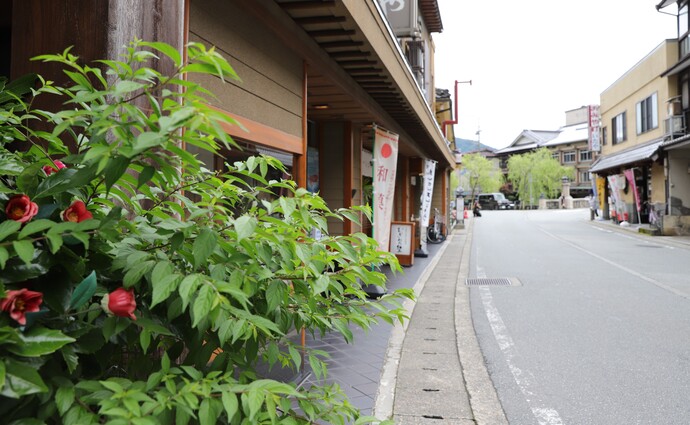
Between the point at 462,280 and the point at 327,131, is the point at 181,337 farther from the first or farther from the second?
the point at 462,280

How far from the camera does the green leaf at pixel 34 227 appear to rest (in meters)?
1.17

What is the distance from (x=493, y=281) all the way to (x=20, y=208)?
1092 cm

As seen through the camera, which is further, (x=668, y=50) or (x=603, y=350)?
(x=668, y=50)

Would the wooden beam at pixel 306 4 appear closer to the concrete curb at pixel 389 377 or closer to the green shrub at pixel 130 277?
the concrete curb at pixel 389 377

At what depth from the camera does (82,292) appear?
1.29 metres

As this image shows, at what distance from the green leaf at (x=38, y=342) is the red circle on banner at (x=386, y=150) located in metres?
7.85

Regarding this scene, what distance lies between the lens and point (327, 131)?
9477mm

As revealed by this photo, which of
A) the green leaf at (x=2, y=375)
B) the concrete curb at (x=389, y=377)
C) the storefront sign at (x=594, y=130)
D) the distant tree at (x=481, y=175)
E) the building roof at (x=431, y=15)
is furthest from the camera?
the distant tree at (x=481, y=175)

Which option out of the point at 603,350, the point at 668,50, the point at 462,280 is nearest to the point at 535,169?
the point at 668,50

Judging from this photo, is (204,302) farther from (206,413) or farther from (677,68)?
(677,68)

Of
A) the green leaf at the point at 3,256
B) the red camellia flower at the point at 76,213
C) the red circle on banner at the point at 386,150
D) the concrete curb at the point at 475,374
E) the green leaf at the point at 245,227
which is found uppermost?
the red circle on banner at the point at 386,150

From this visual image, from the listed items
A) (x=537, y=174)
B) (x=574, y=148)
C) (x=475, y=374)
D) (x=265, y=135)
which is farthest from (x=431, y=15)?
(x=574, y=148)

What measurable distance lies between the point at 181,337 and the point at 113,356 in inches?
9.0

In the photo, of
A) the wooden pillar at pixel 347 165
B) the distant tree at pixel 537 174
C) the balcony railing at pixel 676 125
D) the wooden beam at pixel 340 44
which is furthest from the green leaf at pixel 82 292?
the distant tree at pixel 537 174
